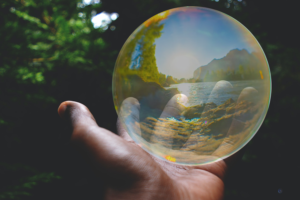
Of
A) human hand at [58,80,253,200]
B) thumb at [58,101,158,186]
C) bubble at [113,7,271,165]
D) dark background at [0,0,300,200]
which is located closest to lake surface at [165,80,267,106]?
bubble at [113,7,271,165]

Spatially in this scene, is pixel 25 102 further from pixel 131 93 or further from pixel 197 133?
pixel 197 133

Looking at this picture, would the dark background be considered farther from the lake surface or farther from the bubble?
the lake surface

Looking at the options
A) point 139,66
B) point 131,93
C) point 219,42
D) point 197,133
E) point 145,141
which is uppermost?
point 219,42

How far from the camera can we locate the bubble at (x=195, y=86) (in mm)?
1280

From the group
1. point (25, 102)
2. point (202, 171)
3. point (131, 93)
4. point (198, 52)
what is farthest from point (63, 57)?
point (202, 171)

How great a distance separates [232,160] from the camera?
7.41ft

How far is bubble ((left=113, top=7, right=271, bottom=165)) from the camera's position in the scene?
1.28 m

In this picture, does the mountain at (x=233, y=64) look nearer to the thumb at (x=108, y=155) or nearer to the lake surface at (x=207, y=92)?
the lake surface at (x=207, y=92)

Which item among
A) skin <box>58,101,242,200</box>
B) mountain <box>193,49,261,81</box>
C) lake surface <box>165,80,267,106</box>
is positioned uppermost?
mountain <box>193,49,261,81</box>

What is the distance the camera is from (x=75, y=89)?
3.16 meters

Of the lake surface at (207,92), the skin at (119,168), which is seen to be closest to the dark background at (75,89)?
the skin at (119,168)

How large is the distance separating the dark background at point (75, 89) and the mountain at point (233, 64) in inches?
59.7

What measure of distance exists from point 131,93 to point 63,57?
1.71 metres

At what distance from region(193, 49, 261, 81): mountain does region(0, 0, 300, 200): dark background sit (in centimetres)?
152
